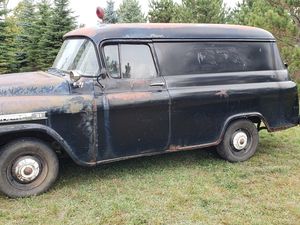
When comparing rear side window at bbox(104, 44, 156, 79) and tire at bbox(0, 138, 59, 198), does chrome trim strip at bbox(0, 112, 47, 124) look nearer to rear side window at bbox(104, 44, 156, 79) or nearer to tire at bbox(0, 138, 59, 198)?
tire at bbox(0, 138, 59, 198)

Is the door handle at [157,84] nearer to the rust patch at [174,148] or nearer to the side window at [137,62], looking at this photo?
the side window at [137,62]

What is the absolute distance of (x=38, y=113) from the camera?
4.79m

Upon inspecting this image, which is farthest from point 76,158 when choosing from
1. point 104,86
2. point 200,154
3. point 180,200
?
point 200,154

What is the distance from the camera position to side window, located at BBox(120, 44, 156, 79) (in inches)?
214

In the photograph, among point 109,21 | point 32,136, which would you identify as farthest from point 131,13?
point 32,136

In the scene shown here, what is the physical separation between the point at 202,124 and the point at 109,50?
1682 millimetres

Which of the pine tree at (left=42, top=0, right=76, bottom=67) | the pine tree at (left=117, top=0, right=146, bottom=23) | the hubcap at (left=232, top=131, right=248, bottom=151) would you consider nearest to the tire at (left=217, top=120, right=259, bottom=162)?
the hubcap at (left=232, top=131, right=248, bottom=151)

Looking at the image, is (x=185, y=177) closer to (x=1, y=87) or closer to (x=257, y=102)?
(x=257, y=102)

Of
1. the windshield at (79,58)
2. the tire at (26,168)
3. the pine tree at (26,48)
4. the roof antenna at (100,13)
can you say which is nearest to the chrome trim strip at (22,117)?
the tire at (26,168)

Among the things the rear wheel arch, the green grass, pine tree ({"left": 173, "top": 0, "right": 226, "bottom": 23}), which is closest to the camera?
the green grass

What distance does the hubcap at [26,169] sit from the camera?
4.89 m

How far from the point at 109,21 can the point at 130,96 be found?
8.49 metres

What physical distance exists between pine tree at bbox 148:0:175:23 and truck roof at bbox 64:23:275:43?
46.1 ft

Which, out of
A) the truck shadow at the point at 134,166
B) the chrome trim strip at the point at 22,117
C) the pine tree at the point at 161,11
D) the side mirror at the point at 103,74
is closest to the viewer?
the chrome trim strip at the point at 22,117
